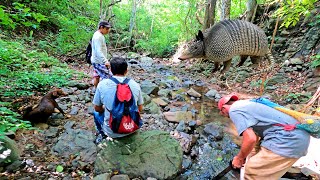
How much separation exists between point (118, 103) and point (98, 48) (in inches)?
85.7

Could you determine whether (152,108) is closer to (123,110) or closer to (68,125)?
(68,125)

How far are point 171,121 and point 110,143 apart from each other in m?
1.80

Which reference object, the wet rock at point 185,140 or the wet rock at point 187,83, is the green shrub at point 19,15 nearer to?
the wet rock at point 185,140

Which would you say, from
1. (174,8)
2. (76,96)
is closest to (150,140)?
(76,96)

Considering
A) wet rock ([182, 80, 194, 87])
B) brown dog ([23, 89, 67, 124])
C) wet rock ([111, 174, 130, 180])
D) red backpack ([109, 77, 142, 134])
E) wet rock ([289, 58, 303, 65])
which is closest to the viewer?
wet rock ([111, 174, 130, 180])

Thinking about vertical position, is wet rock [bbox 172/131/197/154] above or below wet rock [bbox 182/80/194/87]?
above

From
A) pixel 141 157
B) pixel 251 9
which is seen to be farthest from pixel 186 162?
pixel 251 9

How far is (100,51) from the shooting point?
188 inches

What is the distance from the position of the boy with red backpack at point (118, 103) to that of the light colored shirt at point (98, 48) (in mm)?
1755

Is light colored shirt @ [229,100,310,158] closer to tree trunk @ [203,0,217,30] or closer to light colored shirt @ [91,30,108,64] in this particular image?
light colored shirt @ [91,30,108,64]

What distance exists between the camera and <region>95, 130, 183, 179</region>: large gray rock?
118 inches

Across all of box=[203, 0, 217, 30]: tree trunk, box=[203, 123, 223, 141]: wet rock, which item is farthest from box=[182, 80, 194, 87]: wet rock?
A: box=[203, 0, 217, 30]: tree trunk

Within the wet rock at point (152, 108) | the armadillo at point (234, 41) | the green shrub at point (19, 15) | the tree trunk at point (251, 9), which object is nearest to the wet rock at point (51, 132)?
the green shrub at point (19, 15)

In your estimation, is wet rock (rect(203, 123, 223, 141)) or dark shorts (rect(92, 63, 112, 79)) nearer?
wet rock (rect(203, 123, 223, 141))
